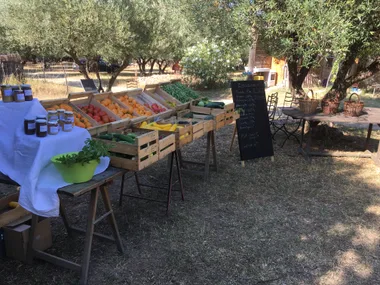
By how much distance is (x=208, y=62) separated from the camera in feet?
51.6

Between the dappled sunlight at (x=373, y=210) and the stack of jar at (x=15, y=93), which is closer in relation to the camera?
the stack of jar at (x=15, y=93)

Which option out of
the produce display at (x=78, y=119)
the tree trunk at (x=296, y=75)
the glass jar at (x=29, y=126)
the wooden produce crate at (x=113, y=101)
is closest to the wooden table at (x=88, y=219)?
the glass jar at (x=29, y=126)

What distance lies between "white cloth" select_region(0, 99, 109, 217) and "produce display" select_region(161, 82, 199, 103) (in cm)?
251

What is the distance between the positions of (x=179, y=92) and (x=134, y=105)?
45.5 inches

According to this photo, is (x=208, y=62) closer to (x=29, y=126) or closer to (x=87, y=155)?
(x=29, y=126)

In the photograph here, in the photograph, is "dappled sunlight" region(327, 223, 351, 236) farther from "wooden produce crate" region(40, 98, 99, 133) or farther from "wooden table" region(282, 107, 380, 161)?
"wooden produce crate" region(40, 98, 99, 133)

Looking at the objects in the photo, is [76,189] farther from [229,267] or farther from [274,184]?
[274,184]

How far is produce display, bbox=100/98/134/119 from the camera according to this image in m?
4.14

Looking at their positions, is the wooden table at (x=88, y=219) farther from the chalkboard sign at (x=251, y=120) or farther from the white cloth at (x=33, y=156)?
the chalkboard sign at (x=251, y=120)

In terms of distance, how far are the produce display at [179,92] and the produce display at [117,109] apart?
126 cm

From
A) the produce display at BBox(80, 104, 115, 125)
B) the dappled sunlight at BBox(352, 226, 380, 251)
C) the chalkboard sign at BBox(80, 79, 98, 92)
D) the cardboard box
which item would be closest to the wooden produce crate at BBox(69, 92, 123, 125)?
the produce display at BBox(80, 104, 115, 125)

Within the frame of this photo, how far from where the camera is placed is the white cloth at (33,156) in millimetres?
2498

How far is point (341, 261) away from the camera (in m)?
3.27

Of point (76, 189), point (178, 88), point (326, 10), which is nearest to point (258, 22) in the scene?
point (326, 10)
